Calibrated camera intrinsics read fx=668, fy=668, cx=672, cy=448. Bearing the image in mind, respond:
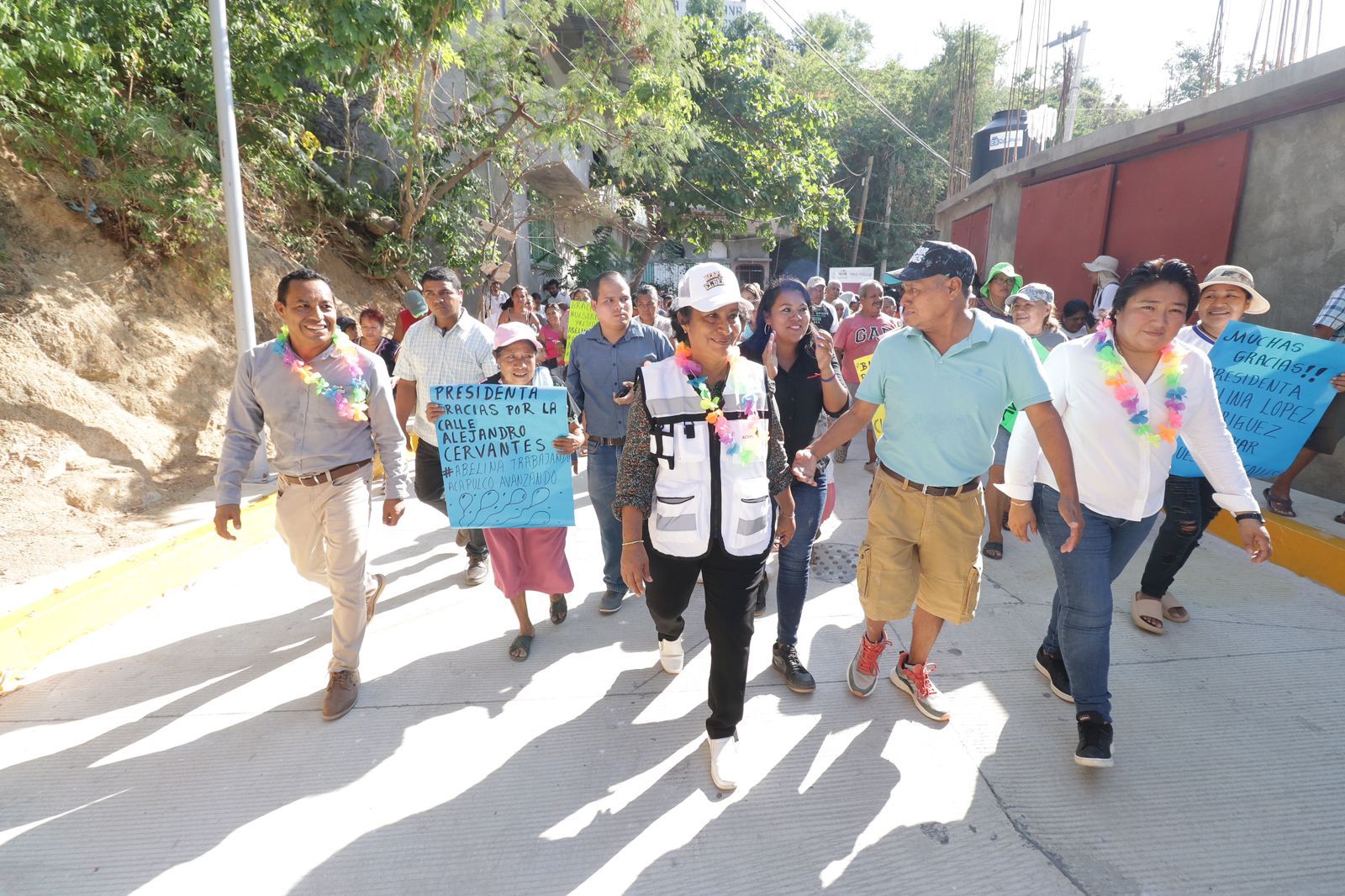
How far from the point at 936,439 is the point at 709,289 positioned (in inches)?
44.5

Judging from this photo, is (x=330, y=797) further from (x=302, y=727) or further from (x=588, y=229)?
(x=588, y=229)

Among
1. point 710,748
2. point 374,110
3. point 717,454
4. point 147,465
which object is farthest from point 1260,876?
point 374,110

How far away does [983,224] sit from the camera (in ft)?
39.9

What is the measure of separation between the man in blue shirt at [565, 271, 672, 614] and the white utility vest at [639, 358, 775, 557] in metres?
1.56

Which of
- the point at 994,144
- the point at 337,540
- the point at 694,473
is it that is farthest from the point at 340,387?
the point at 994,144

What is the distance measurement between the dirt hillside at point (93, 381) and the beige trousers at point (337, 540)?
2.25 m

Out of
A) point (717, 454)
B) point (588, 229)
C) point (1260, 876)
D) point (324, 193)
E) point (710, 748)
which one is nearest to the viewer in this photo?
point (1260, 876)

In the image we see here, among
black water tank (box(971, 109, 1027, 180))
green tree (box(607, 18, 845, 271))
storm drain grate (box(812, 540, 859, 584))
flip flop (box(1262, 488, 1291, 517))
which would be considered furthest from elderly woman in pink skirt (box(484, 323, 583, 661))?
green tree (box(607, 18, 845, 271))

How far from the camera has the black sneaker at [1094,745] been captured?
2674 mm

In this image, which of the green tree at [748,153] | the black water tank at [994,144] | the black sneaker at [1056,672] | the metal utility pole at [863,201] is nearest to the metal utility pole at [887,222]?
the metal utility pole at [863,201]

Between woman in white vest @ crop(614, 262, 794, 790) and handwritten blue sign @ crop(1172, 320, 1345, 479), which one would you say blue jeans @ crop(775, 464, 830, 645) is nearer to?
woman in white vest @ crop(614, 262, 794, 790)

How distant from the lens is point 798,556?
3.23 meters

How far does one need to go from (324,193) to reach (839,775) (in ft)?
34.0

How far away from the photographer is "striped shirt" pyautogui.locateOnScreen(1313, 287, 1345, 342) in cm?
480
